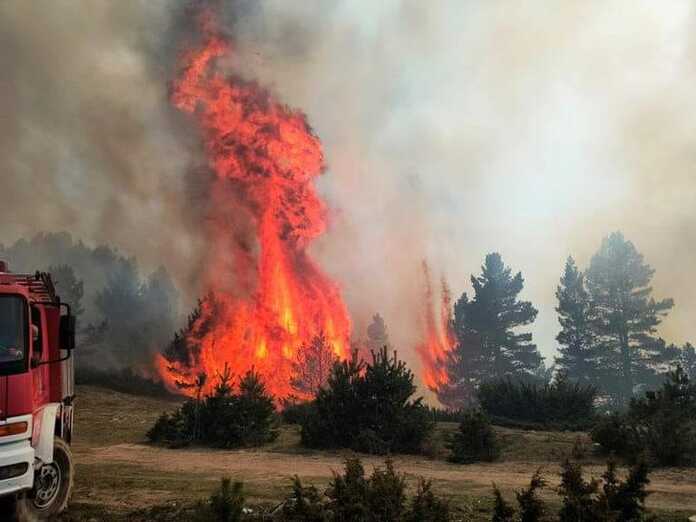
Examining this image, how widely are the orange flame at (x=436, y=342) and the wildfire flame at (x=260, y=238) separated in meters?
20.3

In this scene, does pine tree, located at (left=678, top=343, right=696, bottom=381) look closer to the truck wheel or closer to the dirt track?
the dirt track

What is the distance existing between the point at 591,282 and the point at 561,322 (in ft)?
17.5

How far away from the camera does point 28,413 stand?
25.5 feet

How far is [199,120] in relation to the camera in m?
48.2

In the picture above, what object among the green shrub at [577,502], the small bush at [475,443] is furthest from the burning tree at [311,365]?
the green shrub at [577,502]

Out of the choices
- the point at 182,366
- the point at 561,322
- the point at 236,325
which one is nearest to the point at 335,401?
the point at 236,325

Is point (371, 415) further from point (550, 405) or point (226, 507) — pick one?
point (226, 507)

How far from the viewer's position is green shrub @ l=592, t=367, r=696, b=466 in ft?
50.9

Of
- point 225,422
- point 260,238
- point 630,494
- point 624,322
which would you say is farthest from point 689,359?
point 630,494

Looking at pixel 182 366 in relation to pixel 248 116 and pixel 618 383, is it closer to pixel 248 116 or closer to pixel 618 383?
pixel 248 116

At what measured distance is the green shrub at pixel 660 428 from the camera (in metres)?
15.5

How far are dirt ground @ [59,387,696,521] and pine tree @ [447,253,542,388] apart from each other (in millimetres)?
34236

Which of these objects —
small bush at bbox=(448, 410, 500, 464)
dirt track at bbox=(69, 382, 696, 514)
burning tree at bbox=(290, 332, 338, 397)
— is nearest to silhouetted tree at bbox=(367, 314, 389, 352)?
burning tree at bbox=(290, 332, 338, 397)

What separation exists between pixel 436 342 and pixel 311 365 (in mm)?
29896
